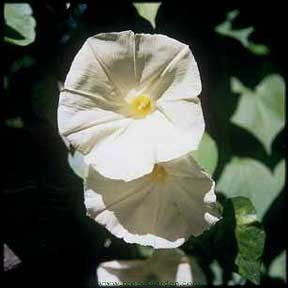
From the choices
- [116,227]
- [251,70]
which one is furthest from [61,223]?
[251,70]

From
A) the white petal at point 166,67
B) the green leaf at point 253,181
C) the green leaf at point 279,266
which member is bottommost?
the green leaf at point 279,266

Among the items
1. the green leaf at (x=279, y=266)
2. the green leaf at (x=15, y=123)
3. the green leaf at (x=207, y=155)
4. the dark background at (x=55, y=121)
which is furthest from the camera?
the green leaf at (x=279, y=266)

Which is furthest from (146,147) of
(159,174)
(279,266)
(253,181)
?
(279,266)

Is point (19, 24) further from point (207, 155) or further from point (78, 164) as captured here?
point (207, 155)

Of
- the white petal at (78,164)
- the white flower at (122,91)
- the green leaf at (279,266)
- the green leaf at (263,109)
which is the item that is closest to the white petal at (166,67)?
the white flower at (122,91)

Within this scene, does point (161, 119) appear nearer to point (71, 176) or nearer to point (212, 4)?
point (71, 176)

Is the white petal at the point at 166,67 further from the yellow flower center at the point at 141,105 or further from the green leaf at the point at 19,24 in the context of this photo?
the green leaf at the point at 19,24
